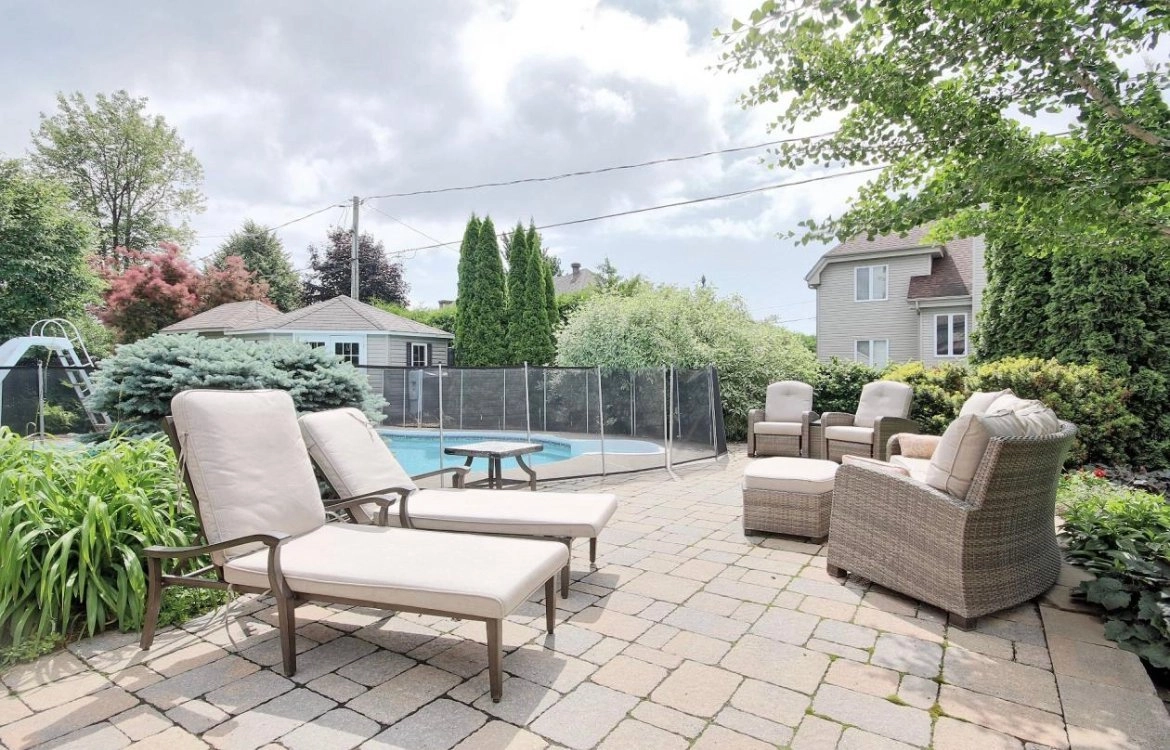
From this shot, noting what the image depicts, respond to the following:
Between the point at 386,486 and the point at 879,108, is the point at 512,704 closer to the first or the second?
the point at 386,486

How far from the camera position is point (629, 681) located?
7.48 feet

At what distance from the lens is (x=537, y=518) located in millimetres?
3252

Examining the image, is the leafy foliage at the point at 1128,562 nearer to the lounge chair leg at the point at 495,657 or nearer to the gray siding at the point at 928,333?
the lounge chair leg at the point at 495,657

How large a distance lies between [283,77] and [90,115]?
20.7 meters

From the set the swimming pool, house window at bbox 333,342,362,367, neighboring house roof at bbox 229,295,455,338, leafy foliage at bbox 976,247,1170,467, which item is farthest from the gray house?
house window at bbox 333,342,362,367

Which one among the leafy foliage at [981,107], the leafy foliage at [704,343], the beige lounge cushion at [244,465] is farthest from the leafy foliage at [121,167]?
the leafy foliage at [981,107]

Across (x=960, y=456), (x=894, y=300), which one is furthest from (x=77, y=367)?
(x=894, y=300)

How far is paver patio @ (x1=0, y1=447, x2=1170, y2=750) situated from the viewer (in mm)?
1921

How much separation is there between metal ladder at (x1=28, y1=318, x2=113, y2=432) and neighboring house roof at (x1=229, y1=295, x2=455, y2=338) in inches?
173

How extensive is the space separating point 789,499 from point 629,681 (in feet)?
7.51

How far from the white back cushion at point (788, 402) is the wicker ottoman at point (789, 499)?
4.11m

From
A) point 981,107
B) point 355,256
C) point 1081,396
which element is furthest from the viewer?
point 355,256

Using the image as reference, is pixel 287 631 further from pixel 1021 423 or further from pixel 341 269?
pixel 341 269

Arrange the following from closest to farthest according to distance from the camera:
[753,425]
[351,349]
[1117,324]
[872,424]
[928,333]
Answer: [1117,324]
[872,424]
[753,425]
[928,333]
[351,349]
